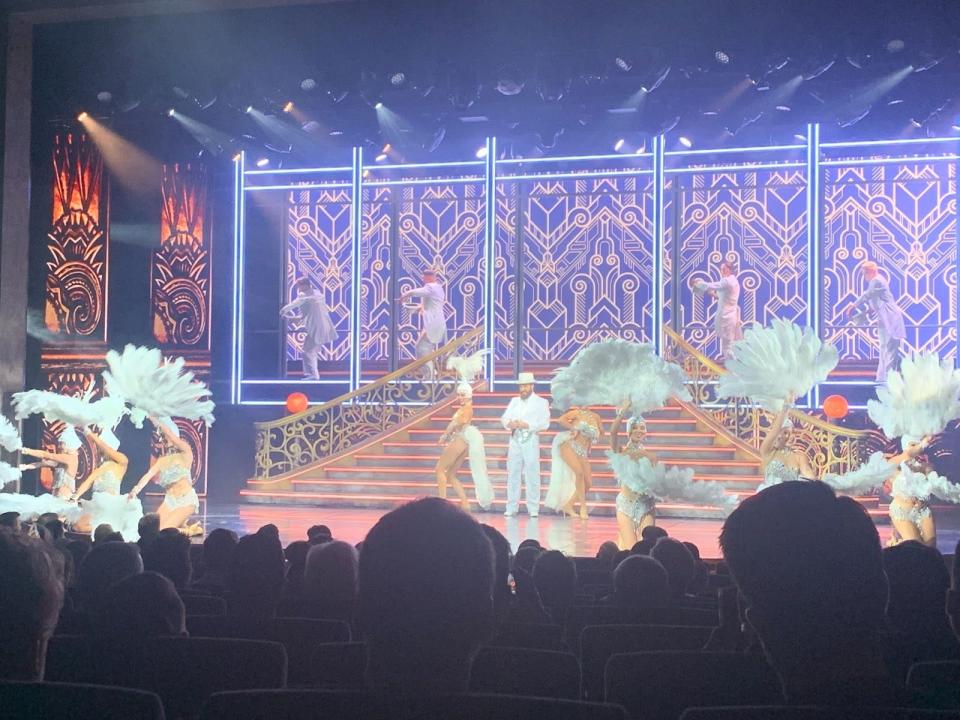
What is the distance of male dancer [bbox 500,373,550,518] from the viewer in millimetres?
11992

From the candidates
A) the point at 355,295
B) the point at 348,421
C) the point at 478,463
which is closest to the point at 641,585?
the point at 478,463

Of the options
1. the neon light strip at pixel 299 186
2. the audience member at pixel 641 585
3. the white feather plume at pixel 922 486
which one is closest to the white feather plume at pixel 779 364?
the white feather plume at pixel 922 486

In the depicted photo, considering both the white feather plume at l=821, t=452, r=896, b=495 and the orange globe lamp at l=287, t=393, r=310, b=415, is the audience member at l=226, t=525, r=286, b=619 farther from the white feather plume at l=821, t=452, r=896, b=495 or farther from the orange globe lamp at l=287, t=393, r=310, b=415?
the orange globe lamp at l=287, t=393, r=310, b=415

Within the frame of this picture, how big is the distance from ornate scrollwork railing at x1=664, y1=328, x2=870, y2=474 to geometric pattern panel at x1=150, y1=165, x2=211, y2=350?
6.42 m

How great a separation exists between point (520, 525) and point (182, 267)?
5.93 m

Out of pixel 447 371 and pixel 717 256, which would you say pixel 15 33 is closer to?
pixel 447 371

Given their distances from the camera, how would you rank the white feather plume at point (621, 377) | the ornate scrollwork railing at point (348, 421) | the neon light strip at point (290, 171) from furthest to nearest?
the neon light strip at point (290, 171)
the ornate scrollwork railing at point (348, 421)
the white feather plume at point (621, 377)

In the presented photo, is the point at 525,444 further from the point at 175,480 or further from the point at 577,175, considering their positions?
the point at 577,175

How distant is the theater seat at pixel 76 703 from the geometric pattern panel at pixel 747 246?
15.2 metres

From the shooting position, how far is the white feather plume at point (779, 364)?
289 inches

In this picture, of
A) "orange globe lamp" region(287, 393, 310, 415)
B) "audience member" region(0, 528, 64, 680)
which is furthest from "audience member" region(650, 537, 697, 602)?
"orange globe lamp" region(287, 393, 310, 415)

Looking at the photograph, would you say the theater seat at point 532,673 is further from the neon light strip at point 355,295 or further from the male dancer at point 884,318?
the male dancer at point 884,318

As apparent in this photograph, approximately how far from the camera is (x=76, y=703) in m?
1.45

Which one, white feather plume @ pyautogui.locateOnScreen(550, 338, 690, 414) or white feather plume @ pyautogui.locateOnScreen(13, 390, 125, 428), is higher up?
white feather plume @ pyautogui.locateOnScreen(550, 338, 690, 414)
